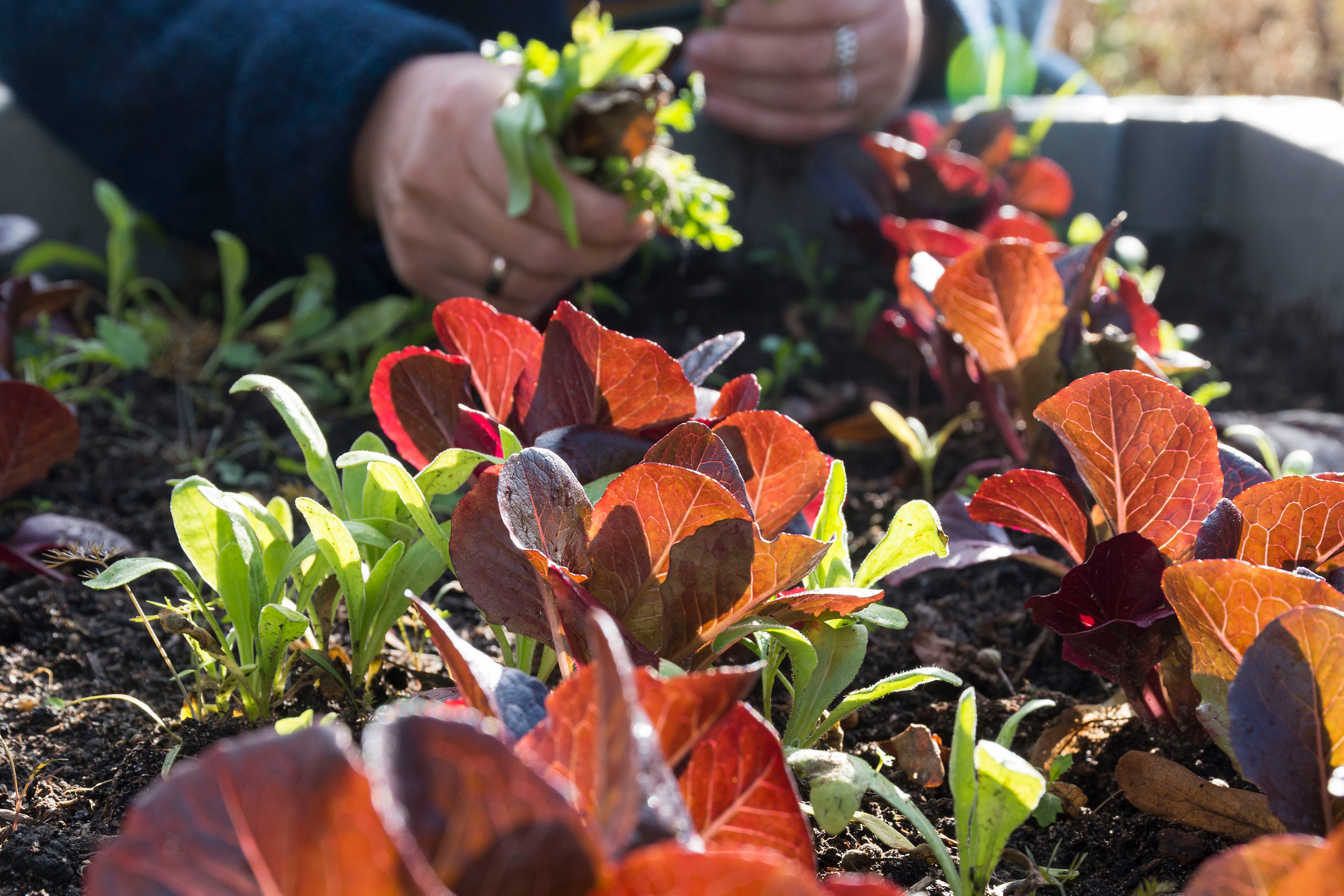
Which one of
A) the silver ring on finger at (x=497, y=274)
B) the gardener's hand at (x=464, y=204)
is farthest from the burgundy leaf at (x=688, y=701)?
the silver ring on finger at (x=497, y=274)

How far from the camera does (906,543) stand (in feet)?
2.37

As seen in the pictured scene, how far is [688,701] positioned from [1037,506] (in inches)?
17.5

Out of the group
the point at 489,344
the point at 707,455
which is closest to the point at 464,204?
Answer: the point at 489,344

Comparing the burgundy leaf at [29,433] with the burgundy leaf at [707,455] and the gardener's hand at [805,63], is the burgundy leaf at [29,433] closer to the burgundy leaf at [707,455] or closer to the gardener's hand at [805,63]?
the burgundy leaf at [707,455]

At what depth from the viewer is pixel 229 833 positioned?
34 cm

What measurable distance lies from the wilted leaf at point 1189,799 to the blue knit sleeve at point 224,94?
4.63 ft

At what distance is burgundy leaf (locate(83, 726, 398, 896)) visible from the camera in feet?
1.09

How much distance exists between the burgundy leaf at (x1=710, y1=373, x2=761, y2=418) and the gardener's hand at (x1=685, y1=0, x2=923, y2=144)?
51.4 inches

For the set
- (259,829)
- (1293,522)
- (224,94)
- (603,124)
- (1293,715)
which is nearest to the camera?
(259,829)

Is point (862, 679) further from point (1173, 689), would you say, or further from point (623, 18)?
point (623, 18)

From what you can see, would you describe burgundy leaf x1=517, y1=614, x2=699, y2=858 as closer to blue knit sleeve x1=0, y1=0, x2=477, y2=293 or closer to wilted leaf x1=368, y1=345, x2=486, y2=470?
wilted leaf x1=368, y1=345, x2=486, y2=470

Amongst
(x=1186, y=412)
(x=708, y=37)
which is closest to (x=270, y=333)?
(x=708, y=37)

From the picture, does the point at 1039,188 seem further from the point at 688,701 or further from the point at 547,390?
the point at 688,701

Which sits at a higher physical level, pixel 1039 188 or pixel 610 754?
pixel 610 754
